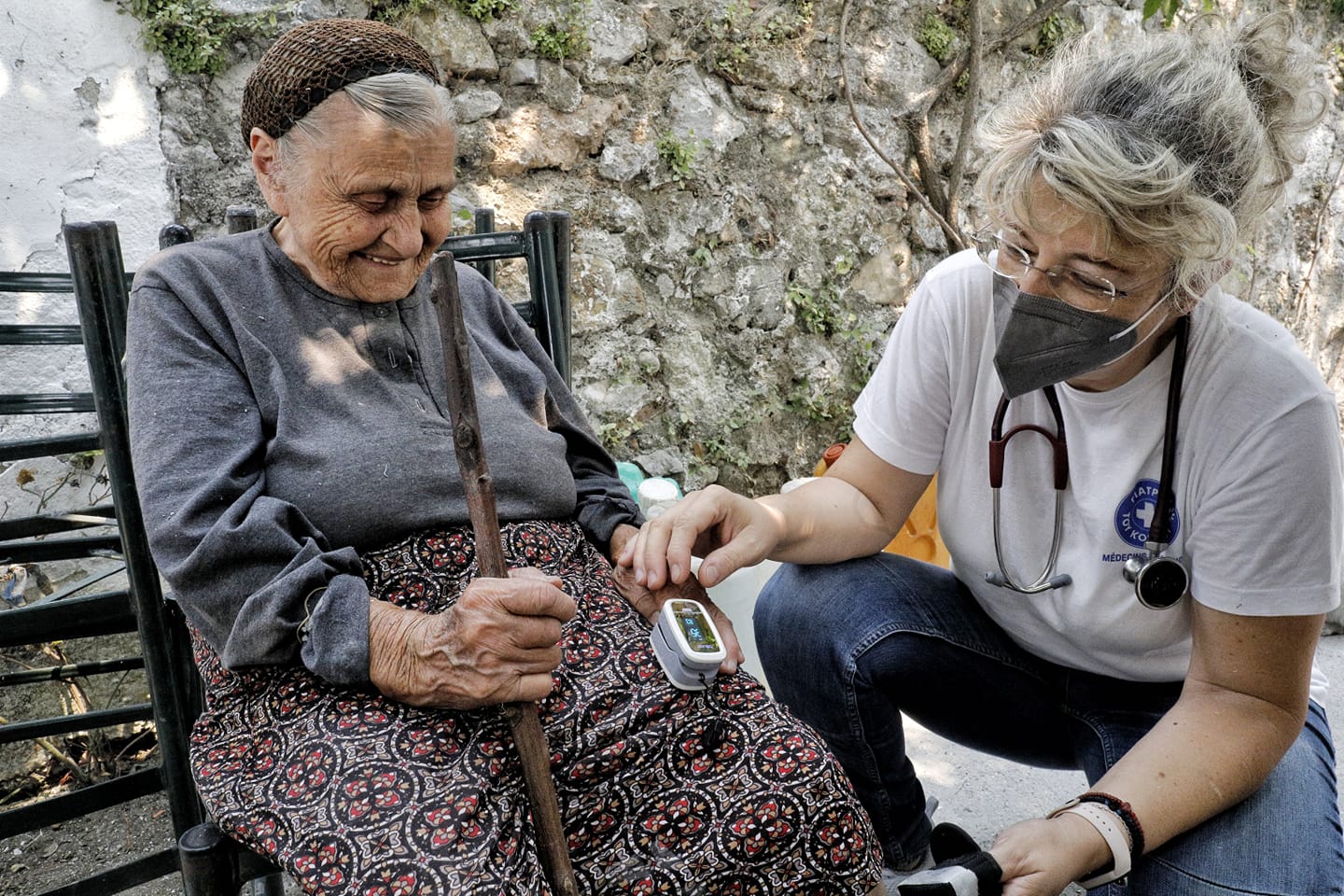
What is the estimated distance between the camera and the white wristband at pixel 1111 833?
56.4 inches

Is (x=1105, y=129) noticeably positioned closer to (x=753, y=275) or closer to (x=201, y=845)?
(x=201, y=845)

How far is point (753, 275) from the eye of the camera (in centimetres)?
358

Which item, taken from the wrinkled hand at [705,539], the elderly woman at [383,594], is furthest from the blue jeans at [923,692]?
the elderly woman at [383,594]

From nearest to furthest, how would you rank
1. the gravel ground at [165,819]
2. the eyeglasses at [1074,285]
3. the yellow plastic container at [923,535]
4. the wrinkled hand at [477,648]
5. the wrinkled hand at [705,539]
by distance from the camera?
the wrinkled hand at [477,648], the eyeglasses at [1074,285], the wrinkled hand at [705,539], the gravel ground at [165,819], the yellow plastic container at [923,535]

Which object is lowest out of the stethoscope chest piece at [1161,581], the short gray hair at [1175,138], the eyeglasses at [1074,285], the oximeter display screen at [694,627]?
the oximeter display screen at [694,627]

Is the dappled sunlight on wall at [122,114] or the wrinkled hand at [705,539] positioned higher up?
the dappled sunlight on wall at [122,114]

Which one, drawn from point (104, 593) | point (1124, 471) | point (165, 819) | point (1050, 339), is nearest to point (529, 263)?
point (104, 593)

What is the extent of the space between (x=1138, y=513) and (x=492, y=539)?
1062mm

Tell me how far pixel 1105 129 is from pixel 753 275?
217 cm

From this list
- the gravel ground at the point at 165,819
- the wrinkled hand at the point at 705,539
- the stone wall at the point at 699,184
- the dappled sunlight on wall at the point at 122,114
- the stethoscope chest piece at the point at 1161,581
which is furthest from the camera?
the stone wall at the point at 699,184

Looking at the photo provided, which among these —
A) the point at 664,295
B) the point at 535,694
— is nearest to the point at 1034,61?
the point at 664,295

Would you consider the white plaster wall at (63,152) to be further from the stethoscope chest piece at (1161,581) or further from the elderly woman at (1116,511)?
the stethoscope chest piece at (1161,581)

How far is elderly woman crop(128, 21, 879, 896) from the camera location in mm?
1341

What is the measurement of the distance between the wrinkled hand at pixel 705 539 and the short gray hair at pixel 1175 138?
663mm
